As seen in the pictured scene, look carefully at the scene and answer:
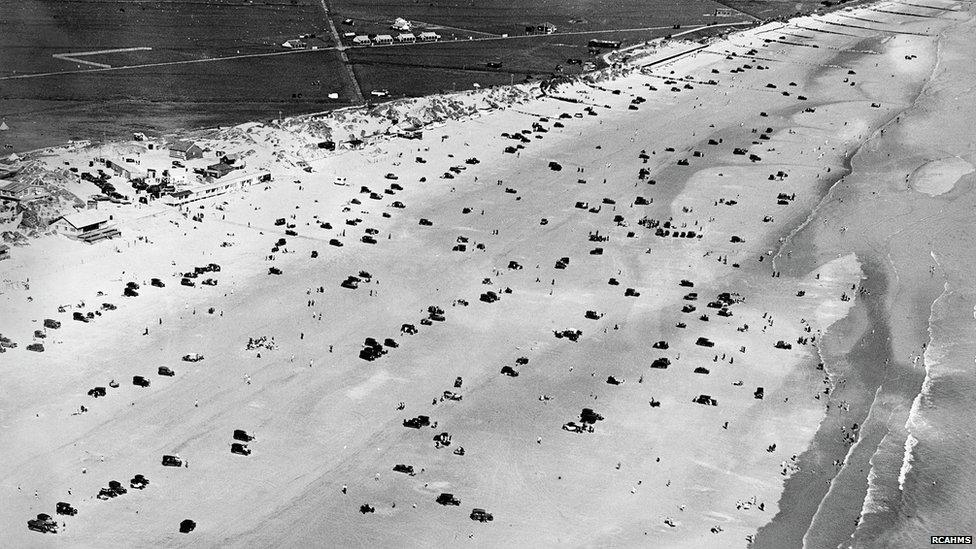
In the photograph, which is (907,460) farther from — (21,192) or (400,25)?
(400,25)

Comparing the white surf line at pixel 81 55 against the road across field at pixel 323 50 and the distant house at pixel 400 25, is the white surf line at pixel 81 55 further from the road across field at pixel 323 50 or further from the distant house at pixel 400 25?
the distant house at pixel 400 25

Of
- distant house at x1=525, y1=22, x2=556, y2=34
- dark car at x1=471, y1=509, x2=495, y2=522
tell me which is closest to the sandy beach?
dark car at x1=471, y1=509, x2=495, y2=522

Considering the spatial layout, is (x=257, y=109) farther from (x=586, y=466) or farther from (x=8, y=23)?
(x=586, y=466)

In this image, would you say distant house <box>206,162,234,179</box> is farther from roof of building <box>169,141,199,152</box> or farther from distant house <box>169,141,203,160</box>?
roof of building <box>169,141,199,152</box>

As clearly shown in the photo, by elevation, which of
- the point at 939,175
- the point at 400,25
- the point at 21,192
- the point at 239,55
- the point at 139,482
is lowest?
the point at 939,175

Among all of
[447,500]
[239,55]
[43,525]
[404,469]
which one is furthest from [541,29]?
[43,525]

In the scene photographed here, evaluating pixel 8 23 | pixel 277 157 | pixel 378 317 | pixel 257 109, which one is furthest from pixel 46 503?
pixel 8 23
